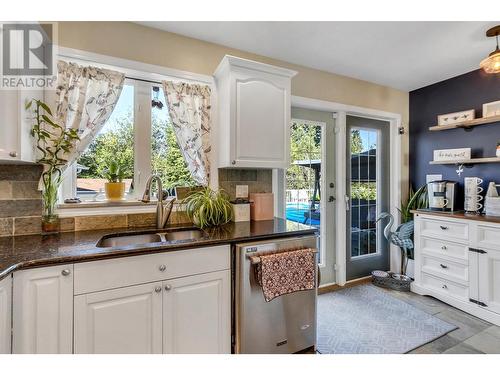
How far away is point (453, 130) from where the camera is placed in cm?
286

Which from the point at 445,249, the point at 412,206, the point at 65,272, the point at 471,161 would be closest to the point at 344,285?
the point at 445,249

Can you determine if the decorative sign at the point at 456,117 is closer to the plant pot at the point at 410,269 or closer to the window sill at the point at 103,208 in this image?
the plant pot at the point at 410,269

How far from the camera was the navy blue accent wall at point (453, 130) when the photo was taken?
2578mm

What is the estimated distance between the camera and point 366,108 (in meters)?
3.00

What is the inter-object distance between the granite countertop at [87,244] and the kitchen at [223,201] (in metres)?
0.01

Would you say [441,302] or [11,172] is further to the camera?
[441,302]

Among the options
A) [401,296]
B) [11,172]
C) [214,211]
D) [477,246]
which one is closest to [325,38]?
[214,211]

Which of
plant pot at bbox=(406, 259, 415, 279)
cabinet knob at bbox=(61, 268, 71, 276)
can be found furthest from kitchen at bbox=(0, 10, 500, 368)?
plant pot at bbox=(406, 259, 415, 279)

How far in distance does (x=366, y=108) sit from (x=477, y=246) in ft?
5.68

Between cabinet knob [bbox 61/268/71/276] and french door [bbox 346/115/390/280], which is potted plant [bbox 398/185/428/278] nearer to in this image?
french door [bbox 346/115/390/280]

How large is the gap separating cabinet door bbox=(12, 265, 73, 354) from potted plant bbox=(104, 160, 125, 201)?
2.63ft

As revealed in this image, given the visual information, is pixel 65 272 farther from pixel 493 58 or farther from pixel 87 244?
pixel 493 58

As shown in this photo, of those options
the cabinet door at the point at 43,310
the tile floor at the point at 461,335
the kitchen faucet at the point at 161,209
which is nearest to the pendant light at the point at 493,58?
the tile floor at the point at 461,335
